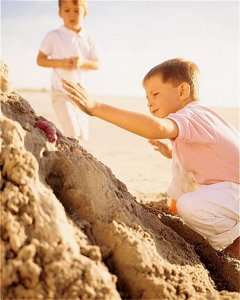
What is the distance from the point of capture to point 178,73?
10.1ft

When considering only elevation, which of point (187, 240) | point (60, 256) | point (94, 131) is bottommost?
point (94, 131)

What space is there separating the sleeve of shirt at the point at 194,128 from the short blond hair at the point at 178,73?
354 mm

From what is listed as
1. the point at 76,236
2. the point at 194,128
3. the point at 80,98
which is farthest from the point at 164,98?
the point at 76,236

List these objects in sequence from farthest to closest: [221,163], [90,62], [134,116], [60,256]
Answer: [90,62] → [221,163] → [134,116] → [60,256]

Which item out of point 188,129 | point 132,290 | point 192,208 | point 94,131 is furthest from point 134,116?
point 94,131

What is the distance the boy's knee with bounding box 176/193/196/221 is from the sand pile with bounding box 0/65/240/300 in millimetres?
249

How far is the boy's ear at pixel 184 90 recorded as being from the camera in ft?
10.0

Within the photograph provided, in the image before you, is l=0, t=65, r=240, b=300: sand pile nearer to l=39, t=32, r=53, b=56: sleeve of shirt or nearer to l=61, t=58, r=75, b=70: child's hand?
Answer: l=61, t=58, r=75, b=70: child's hand

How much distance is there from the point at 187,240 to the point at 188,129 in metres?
0.66

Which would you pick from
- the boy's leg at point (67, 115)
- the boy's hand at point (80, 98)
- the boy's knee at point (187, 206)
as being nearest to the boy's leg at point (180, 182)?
the boy's knee at point (187, 206)

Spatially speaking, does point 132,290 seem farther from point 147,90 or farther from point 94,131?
point 94,131

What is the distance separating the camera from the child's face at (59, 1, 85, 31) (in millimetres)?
5449

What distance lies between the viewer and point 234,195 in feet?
9.19

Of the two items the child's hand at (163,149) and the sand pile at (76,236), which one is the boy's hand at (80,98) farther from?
the child's hand at (163,149)
